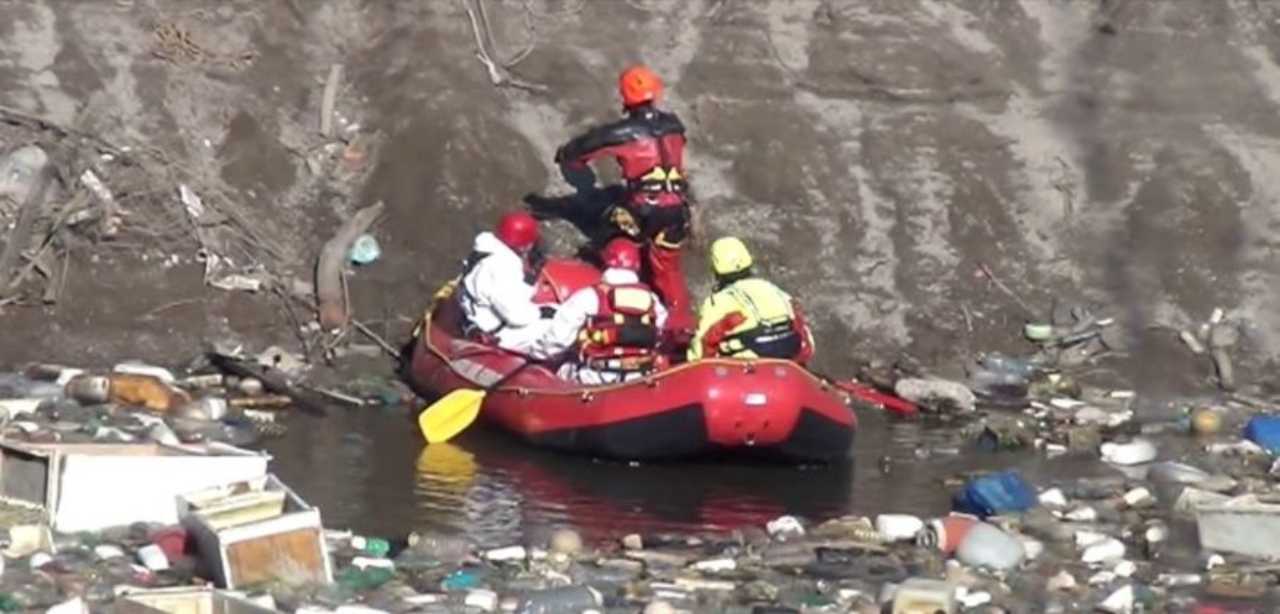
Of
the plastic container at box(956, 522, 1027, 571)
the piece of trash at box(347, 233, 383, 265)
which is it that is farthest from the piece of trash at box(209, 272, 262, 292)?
the plastic container at box(956, 522, 1027, 571)

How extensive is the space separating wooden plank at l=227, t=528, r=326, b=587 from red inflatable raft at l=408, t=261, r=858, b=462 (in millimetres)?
3467

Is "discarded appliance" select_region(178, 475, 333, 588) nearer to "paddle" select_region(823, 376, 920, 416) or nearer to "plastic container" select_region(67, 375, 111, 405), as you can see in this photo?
"plastic container" select_region(67, 375, 111, 405)

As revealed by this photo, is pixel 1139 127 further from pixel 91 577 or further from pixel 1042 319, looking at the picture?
pixel 91 577

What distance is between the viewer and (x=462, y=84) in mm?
19562

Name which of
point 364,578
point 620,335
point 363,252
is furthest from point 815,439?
point 363,252

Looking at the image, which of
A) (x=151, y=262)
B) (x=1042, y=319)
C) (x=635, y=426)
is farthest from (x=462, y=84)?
(x=635, y=426)

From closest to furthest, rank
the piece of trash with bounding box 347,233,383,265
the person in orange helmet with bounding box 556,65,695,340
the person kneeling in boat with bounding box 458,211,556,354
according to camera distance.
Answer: the person kneeling in boat with bounding box 458,211,556,354
the person in orange helmet with bounding box 556,65,695,340
the piece of trash with bounding box 347,233,383,265

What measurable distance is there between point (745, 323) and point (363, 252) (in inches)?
152

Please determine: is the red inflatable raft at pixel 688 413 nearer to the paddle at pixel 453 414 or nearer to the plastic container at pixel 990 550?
the paddle at pixel 453 414

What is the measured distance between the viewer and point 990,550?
39.3ft

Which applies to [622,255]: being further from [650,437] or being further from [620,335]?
[650,437]

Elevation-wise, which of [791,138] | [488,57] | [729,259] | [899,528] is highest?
[488,57]

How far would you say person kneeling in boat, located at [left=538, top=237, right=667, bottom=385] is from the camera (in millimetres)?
14906

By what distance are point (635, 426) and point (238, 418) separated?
6.97ft
